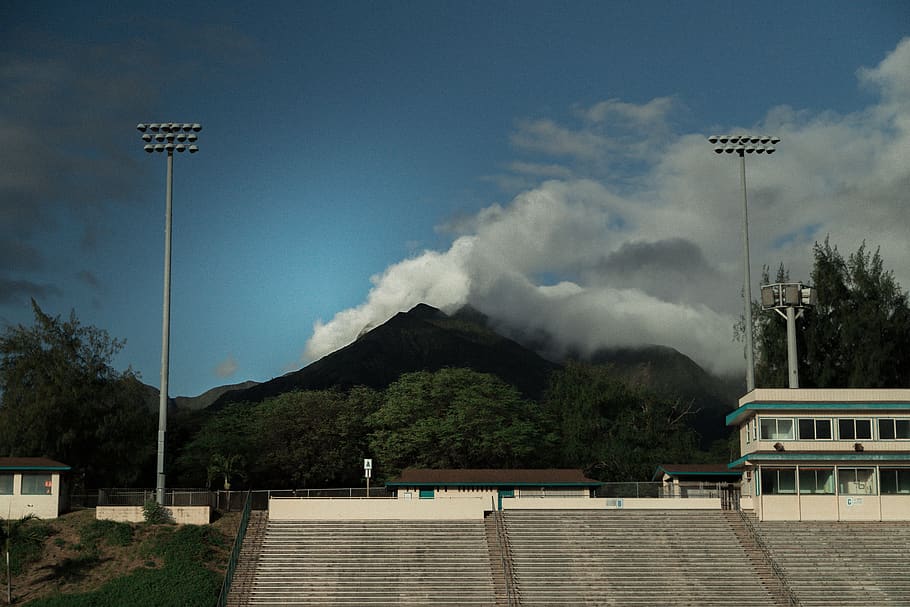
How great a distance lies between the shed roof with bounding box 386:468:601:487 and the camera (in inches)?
2020

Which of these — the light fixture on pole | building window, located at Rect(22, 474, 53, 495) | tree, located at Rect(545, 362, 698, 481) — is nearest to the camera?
building window, located at Rect(22, 474, 53, 495)

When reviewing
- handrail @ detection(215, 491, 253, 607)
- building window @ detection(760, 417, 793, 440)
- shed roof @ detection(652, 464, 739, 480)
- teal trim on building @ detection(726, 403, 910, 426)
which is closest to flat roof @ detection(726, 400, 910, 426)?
teal trim on building @ detection(726, 403, 910, 426)

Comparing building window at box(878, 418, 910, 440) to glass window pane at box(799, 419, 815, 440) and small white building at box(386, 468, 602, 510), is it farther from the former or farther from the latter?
small white building at box(386, 468, 602, 510)

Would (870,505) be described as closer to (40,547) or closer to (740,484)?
(740,484)

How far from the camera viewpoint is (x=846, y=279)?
69.8m

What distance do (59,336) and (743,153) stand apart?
4246cm

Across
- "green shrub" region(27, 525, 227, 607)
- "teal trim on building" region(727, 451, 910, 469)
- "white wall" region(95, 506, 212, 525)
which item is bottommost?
"green shrub" region(27, 525, 227, 607)

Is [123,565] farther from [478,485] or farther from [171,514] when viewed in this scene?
[478,485]

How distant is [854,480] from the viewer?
1923 inches

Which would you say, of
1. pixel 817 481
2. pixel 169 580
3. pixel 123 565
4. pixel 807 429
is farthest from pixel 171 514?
pixel 817 481

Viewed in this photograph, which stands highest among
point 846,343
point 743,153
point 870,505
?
point 743,153

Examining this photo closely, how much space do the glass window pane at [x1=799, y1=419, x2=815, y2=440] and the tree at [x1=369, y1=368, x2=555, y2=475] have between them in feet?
66.5

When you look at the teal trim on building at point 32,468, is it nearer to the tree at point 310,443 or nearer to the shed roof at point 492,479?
the shed roof at point 492,479

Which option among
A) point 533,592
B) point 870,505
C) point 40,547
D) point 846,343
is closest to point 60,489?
point 40,547
